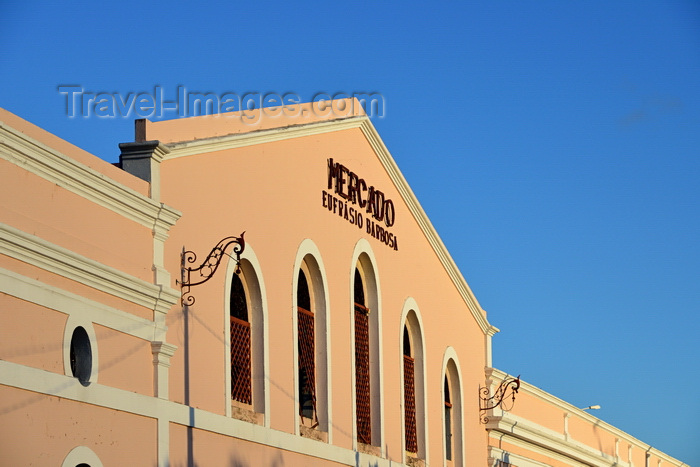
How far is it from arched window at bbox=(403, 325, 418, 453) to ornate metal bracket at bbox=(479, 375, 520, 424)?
3.39 meters

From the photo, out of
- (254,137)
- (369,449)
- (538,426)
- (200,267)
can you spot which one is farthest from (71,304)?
(538,426)

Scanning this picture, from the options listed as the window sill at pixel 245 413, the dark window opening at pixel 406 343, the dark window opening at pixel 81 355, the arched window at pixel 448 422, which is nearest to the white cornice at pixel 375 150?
the arched window at pixel 448 422

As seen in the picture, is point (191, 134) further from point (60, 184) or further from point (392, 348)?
point (392, 348)

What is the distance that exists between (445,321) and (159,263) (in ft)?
35.8

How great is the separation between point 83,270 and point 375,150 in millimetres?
9932

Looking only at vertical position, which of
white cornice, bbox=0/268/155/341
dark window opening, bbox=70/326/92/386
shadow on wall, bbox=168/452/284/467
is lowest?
shadow on wall, bbox=168/452/284/467

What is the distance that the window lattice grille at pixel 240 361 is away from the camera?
53.0ft

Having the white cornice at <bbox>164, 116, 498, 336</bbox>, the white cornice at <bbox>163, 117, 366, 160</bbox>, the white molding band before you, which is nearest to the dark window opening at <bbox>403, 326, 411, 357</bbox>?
the white cornice at <bbox>164, 116, 498, 336</bbox>

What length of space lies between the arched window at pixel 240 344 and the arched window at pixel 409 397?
5.89 meters

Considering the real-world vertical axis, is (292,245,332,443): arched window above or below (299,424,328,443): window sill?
above

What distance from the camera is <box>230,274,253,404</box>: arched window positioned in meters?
16.2

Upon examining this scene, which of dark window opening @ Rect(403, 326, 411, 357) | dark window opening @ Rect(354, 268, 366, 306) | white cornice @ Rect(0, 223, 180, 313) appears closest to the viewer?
white cornice @ Rect(0, 223, 180, 313)

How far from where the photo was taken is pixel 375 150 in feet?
71.7

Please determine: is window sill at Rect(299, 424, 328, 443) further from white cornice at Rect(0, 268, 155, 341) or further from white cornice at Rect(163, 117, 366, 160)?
white cornice at Rect(0, 268, 155, 341)
